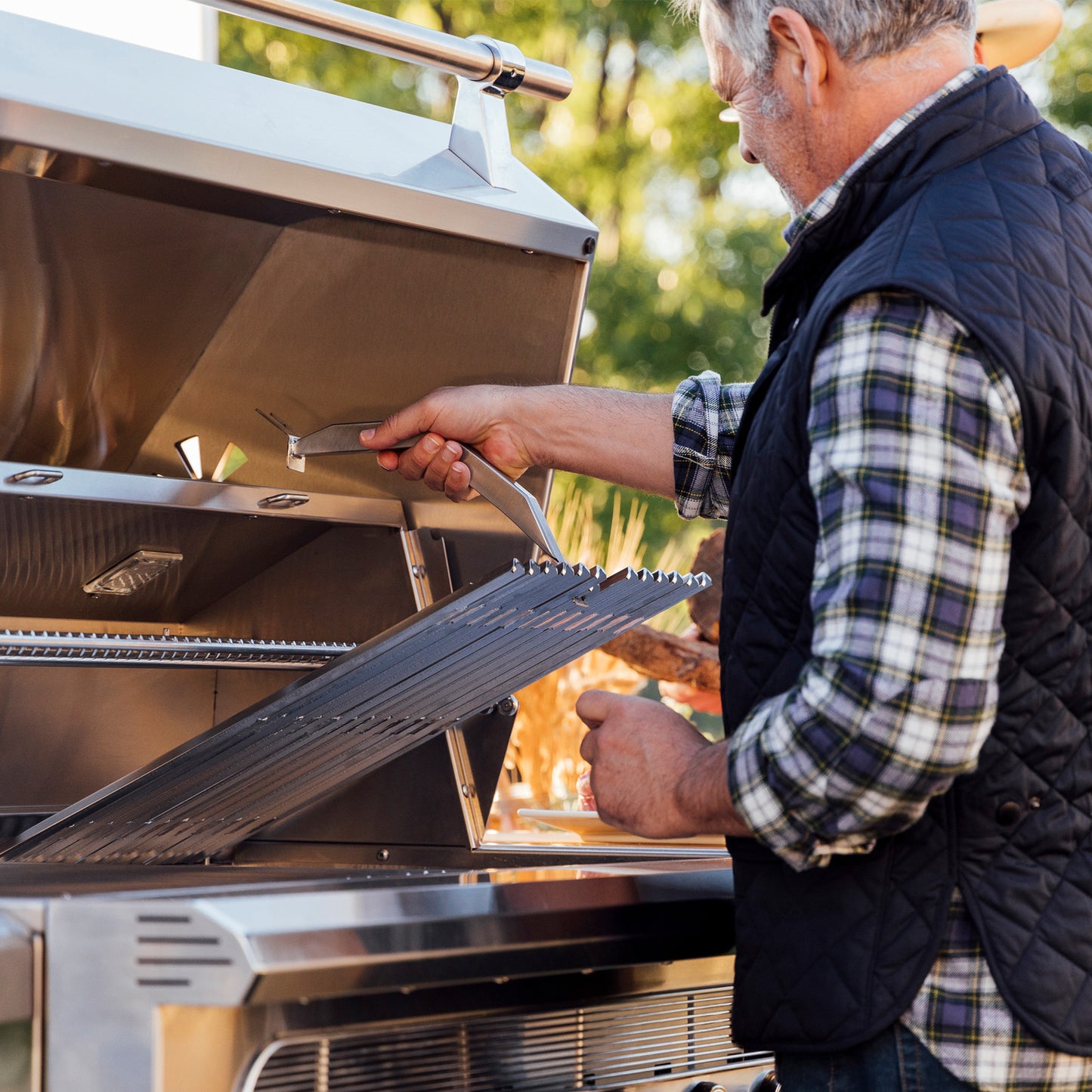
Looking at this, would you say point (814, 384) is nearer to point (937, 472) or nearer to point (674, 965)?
point (937, 472)

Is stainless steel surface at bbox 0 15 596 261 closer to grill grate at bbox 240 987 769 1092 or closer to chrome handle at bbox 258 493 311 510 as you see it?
chrome handle at bbox 258 493 311 510

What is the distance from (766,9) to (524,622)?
0.67 m

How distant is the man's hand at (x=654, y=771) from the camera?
1.05 metres

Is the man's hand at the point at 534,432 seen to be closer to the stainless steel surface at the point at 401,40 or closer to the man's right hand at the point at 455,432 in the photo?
the man's right hand at the point at 455,432

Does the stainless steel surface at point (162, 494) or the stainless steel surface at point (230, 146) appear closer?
the stainless steel surface at point (230, 146)

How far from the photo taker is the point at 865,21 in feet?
3.57

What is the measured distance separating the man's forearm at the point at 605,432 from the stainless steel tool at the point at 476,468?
0.09 metres

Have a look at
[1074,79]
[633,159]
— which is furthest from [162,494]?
[633,159]

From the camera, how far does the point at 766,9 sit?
1.12 m

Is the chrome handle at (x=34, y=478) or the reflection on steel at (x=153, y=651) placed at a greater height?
the chrome handle at (x=34, y=478)

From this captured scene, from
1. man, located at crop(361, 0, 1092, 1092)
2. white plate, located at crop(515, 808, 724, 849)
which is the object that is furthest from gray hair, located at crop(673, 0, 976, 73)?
white plate, located at crop(515, 808, 724, 849)

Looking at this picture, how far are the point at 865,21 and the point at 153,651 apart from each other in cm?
102

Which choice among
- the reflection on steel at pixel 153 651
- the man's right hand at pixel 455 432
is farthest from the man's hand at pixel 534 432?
the reflection on steel at pixel 153 651

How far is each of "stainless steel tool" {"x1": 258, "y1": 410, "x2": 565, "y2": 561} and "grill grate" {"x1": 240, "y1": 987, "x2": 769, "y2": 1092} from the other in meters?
0.47
